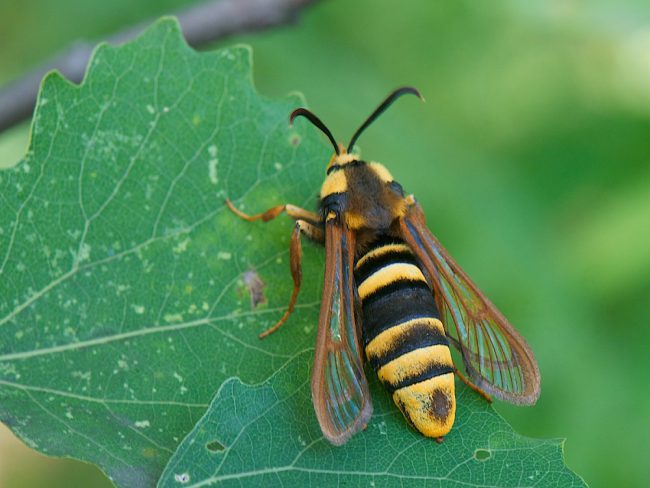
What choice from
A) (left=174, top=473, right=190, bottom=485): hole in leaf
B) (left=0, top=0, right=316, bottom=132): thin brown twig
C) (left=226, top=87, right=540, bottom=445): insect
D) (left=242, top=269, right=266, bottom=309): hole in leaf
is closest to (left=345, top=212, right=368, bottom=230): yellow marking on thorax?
(left=226, top=87, right=540, bottom=445): insect

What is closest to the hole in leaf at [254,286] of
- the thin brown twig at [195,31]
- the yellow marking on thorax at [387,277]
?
the yellow marking on thorax at [387,277]

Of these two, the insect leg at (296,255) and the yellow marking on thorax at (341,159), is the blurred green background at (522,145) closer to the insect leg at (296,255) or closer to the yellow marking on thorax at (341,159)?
the yellow marking on thorax at (341,159)

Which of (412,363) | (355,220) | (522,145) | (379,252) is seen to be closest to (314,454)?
(412,363)

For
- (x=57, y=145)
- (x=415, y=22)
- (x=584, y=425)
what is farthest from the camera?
(x=415, y=22)

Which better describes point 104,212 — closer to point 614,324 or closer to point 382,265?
point 382,265

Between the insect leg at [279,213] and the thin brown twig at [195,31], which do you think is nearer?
the insect leg at [279,213]

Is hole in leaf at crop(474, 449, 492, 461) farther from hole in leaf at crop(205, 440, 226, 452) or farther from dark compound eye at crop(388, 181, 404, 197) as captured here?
dark compound eye at crop(388, 181, 404, 197)

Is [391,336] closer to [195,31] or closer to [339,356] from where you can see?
[339,356]

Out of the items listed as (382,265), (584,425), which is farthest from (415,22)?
(382,265)
